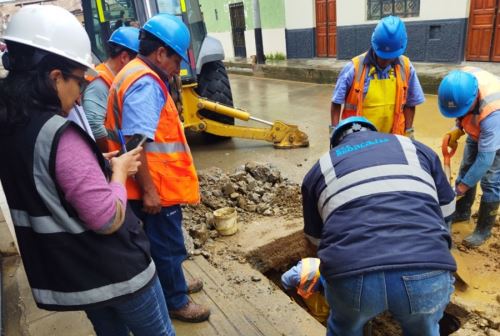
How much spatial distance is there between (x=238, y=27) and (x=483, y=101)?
14164 millimetres

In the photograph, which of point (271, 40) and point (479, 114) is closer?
point (479, 114)

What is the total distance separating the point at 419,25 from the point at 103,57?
7.67 m

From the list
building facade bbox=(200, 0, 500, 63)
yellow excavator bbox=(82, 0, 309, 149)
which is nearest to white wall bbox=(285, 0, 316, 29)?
building facade bbox=(200, 0, 500, 63)

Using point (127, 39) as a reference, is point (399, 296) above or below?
below

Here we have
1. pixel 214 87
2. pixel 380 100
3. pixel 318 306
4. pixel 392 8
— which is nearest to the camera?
pixel 318 306

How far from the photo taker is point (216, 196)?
397cm

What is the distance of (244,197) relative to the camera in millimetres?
4000

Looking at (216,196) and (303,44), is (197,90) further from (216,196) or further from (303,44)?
(303,44)

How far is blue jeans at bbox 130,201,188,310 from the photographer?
2146 millimetres

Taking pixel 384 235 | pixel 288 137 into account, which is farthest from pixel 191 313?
pixel 288 137

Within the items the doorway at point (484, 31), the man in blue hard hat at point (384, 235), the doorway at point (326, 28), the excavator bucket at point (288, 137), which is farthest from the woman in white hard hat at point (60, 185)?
the doorway at point (326, 28)

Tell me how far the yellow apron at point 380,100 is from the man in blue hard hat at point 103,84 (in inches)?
68.9

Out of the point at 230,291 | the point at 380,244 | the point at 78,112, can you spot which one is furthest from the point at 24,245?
the point at 230,291

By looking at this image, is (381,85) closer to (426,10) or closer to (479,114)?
(479,114)
